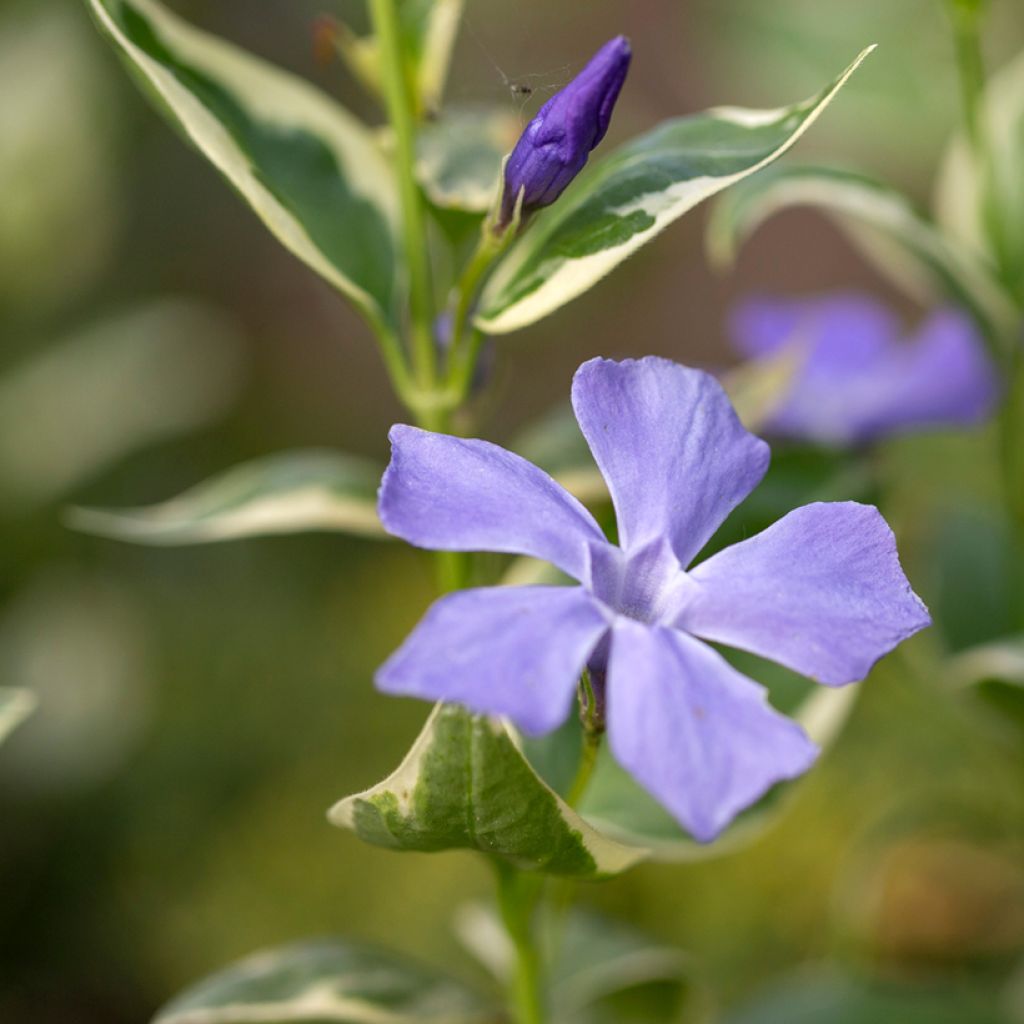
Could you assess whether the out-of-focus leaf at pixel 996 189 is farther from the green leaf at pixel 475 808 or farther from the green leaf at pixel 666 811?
the green leaf at pixel 475 808

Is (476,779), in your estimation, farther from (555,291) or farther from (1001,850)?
(1001,850)

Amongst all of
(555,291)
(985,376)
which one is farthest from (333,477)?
(985,376)

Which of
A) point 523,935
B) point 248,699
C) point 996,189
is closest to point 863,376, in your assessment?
point 996,189

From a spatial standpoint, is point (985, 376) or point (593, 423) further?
point (985, 376)

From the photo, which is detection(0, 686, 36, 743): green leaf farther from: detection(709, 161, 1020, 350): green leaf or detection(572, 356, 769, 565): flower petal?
detection(709, 161, 1020, 350): green leaf

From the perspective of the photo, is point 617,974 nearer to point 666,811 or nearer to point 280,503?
point 666,811

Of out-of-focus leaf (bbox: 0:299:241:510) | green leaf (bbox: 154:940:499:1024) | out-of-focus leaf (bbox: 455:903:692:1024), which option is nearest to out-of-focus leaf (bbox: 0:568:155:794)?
out-of-focus leaf (bbox: 0:299:241:510)

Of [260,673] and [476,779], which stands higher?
[476,779]
